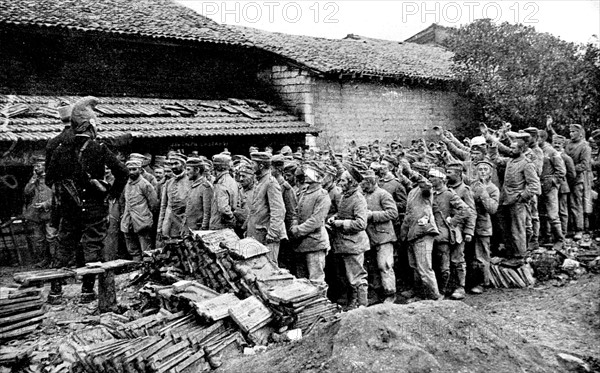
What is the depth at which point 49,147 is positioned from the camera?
6609 mm

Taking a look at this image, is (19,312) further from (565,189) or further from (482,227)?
(565,189)

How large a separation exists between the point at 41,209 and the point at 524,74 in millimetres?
17592

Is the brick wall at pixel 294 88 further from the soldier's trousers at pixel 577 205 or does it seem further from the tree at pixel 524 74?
the soldier's trousers at pixel 577 205

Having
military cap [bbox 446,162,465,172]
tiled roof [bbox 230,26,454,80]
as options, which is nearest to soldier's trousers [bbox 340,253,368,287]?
military cap [bbox 446,162,465,172]

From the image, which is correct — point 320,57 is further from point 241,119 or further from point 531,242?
point 531,242

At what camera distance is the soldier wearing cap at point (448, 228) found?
8305 millimetres

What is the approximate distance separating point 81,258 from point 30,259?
198 inches

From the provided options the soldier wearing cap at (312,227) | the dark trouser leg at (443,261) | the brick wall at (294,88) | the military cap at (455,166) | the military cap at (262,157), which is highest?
the brick wall at (294,88)

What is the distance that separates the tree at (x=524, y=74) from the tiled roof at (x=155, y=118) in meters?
8.61

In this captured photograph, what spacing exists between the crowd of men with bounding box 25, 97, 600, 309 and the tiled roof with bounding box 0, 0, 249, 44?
4.34m

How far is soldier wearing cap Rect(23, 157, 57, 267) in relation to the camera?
35.1ft

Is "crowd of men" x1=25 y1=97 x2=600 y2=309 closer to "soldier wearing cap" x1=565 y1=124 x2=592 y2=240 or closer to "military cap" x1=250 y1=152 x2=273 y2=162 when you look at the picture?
"military cap" x1=250 y1=152 x2=273 y2=162

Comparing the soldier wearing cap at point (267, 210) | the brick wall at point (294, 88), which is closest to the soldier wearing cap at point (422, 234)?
the soldier wearing cap at point (267, 210)

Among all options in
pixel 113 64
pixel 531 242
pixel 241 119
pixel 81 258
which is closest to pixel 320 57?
pixel 241 119
